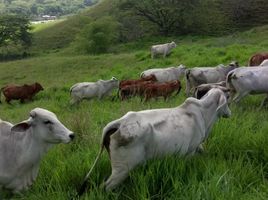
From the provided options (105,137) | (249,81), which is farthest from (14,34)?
(105,137)

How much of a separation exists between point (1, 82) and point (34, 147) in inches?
956

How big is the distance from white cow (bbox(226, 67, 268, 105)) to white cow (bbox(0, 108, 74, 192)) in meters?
5.59

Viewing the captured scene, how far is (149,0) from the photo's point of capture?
48.6 m

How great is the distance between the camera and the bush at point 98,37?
42969mm

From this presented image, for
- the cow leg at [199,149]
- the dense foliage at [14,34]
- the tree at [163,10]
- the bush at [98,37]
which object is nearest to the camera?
the cow leg at [199,149]

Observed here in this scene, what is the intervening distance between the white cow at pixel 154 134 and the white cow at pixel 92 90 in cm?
1029

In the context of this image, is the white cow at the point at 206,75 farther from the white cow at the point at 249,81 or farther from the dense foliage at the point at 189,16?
the dense foliage at the point at 189,16

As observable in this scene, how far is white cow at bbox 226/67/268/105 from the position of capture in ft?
34.2

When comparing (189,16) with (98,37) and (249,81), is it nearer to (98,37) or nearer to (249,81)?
(98,37)

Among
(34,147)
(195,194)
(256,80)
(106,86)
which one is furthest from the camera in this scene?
(106,86)

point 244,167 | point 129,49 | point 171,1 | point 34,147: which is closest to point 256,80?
point 244,167

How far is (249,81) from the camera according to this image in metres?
10.5

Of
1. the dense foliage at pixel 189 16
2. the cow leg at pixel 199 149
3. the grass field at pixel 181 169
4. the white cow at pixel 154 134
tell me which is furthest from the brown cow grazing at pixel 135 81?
the dense foliage at pixel 189 16

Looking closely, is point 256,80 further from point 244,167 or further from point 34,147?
point 34,147
